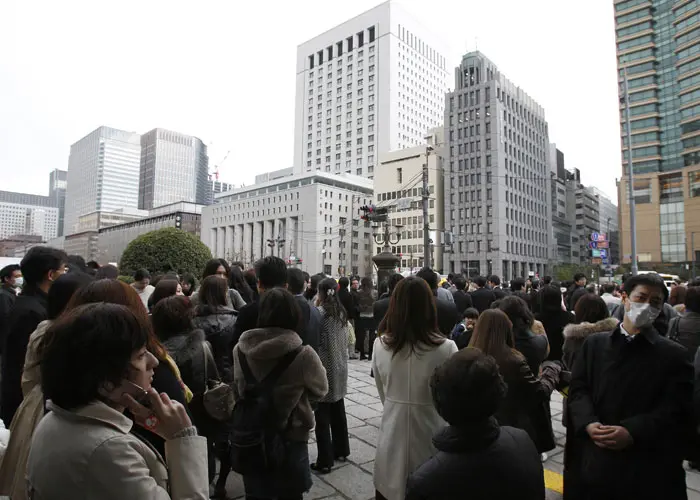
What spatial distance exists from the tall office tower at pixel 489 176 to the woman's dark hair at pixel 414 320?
63665mm

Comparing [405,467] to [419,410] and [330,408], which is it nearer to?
[419,410]

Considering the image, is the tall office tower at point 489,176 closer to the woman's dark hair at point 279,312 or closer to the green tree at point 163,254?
the green tree at point 163,254

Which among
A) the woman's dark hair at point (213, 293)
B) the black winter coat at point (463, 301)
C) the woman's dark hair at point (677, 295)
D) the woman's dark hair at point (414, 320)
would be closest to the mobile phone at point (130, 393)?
the woman's dark hair at point (414, 320)

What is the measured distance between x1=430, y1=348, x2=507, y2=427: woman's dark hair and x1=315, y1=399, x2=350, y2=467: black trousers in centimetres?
247

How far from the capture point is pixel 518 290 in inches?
357

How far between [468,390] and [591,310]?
2.78 metres

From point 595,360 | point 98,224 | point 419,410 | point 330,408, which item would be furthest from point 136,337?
point 98,224

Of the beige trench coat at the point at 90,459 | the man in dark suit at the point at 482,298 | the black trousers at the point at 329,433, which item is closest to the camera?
the beige trench coat at the point at 90,459

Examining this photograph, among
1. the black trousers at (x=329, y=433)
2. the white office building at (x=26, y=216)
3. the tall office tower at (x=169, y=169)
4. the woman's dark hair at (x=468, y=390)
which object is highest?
the tall office tower at (x=169, y=169)

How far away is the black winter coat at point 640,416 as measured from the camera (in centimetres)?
235

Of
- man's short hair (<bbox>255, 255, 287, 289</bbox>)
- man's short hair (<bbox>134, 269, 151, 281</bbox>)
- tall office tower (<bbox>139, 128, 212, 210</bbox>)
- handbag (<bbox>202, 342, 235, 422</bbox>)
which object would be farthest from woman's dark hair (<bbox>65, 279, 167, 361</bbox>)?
tall office tower (<bbox>139, 128, 212, 210</bbox>)

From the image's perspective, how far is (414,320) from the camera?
9.62 feet

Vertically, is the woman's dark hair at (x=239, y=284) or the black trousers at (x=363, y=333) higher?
the woman's dark hair at (x=239, y=284)

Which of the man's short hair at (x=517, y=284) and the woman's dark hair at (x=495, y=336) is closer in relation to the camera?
the woman's dark hair at (x=495, y=336)
